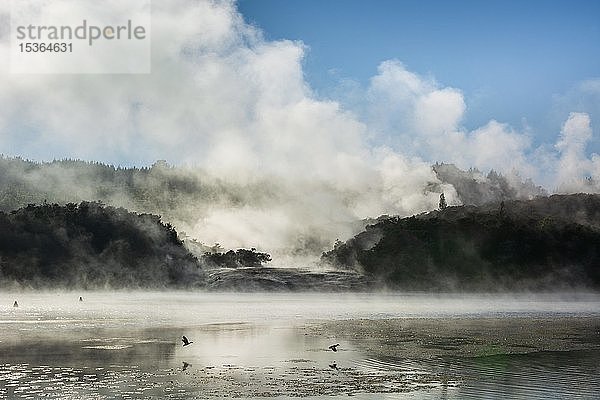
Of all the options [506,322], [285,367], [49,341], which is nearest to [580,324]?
[506,322]

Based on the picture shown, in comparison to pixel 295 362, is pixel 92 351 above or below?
above

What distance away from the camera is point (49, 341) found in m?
48.9

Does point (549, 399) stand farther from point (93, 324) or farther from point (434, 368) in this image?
point (93, 324)

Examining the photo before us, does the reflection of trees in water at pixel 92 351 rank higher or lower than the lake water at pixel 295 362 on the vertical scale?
higher

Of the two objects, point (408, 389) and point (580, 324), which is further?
point (580, 324)

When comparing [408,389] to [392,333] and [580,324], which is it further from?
[580,324]

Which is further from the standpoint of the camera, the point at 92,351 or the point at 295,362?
the point at 92,351

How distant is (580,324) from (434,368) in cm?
3915

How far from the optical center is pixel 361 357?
41.8m

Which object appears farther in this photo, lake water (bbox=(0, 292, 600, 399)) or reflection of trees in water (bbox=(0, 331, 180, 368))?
reflection of trees in water (bbox=(0, 331, 180, 368))

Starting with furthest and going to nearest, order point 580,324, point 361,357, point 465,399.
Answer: point 580,324
point 361,357
point 465,399

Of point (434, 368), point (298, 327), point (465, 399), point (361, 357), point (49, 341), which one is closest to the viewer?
point (465, 399)

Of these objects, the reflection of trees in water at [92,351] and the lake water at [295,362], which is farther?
the reflection of trees in water at [92,351]

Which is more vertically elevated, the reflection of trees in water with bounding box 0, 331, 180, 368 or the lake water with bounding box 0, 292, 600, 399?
the reflection of trees in water with bounding box 0, 331, 180, 368
